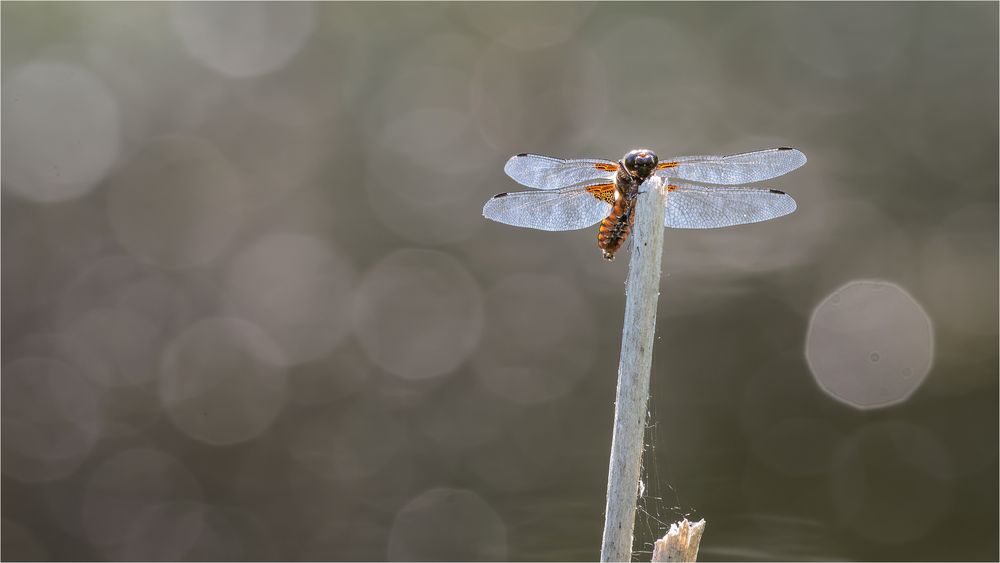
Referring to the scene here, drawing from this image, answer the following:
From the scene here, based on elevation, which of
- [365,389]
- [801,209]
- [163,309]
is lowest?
[365,389]

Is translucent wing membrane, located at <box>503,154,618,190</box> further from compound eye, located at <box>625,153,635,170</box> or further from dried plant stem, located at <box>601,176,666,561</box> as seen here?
dried plant stem, located at <box>601,176,666,561</box>

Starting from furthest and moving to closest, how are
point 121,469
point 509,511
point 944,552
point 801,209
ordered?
point 801,209 → point 121,469 → point 509,511 → point 944,552

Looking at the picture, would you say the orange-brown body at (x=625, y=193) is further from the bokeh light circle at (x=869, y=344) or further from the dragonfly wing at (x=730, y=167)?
the bokeh light circle at (x=869, y=344)

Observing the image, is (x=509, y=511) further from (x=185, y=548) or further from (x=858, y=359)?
(x=858, y=359)

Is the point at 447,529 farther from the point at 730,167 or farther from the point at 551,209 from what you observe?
the point at 730,167

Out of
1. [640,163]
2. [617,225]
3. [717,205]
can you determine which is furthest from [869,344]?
[640,163]

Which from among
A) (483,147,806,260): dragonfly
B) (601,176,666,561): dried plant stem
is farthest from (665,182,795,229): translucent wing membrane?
(601,176,666,561): dried plant stem

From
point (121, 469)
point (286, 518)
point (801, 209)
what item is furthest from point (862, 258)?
point (121, 469)
